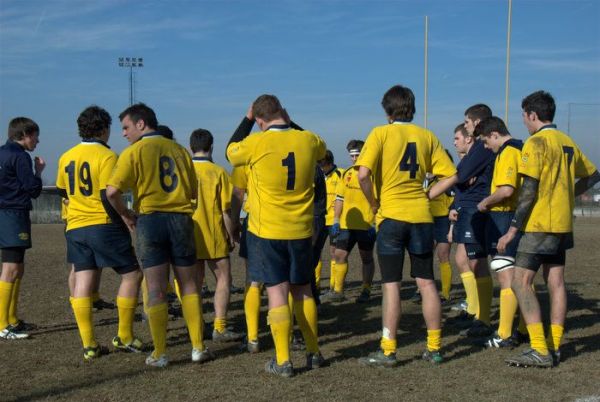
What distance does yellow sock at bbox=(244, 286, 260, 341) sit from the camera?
6.18 m

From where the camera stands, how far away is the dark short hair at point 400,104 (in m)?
5.67

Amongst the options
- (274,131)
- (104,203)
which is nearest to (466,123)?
(274,131)

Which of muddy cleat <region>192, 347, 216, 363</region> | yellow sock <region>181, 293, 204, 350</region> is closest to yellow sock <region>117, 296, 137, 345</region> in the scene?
yellow sock <region>181, 293, 204, 350</region>

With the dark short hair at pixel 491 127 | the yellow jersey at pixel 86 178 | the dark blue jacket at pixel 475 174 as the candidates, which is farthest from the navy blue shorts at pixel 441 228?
the yellow jersey at pixel 86 178

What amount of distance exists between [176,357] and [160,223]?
133cm

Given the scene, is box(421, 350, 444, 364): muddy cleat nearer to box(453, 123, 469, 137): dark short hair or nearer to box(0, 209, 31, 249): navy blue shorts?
box(453, 123, 469, 137): dark short hair

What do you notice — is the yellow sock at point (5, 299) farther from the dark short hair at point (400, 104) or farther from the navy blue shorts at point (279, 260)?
the dark short hair at point (400, 104)

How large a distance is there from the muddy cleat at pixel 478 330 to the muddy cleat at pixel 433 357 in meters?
1.15

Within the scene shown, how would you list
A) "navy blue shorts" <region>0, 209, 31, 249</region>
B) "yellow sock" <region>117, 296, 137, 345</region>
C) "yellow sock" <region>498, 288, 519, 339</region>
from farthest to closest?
"navy blue shorts" <region>0, 209, 31, 249</region>
"yellow sock" <region>498, 288, 519, 339</region>
"yellow sock" <region>117, 296, 137, 345</region>

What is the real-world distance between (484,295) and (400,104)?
249 centimetres

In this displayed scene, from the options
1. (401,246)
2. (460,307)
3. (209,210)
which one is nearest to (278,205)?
(401,246)

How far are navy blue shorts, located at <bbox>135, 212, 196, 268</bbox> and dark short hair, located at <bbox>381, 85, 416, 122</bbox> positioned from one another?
202cm

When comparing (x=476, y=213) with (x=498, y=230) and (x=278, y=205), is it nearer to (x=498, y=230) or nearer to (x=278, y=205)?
(x=498, y=230)

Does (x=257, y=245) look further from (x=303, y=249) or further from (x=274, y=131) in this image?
(x=274, y=131)
